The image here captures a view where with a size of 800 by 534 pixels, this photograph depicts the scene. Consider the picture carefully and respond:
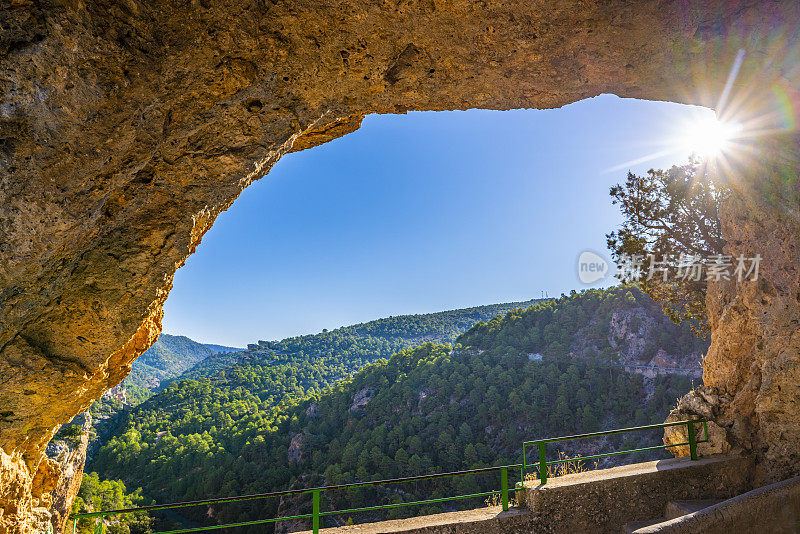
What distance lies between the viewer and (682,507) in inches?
180

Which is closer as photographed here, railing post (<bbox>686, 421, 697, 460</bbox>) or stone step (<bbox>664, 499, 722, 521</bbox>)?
stone step (<bbox>664, 499, 722, 521</bbox>)

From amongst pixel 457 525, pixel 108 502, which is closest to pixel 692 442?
pixel 457 525

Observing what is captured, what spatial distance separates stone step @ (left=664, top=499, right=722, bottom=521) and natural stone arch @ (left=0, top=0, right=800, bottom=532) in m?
1.43

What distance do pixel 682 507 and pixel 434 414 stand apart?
117ft

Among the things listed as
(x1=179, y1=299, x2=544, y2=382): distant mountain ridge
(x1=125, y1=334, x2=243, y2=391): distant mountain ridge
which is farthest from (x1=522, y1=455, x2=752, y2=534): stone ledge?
(x1=125, y1=334, x2=243, y2=391): distant mountain ridge

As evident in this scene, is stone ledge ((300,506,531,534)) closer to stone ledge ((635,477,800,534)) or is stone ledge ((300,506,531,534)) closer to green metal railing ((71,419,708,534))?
green metal railing ((71,419,708,534))

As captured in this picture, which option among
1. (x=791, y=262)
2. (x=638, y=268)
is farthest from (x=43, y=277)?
(x=638, y=268)

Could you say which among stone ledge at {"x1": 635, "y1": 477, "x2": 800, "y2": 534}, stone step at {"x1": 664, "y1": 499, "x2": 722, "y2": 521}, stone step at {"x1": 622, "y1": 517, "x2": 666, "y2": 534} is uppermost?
stone ledge at {"x1": 635, "y1": 477, "x2": 800, "y2": 534}

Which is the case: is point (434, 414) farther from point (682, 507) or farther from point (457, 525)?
point (457, 525)

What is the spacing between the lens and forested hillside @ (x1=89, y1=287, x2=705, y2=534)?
33.4 meters

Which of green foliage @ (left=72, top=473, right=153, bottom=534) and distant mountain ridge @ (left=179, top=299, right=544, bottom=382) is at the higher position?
distant mountain ridge @ (left=179, top=299, right=544, bottom=382)

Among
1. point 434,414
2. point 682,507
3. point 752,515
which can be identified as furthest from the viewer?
point 434,414

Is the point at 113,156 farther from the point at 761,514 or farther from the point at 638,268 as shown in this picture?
the point at 638,268

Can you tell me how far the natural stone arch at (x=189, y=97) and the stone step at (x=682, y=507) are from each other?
4.71ft
